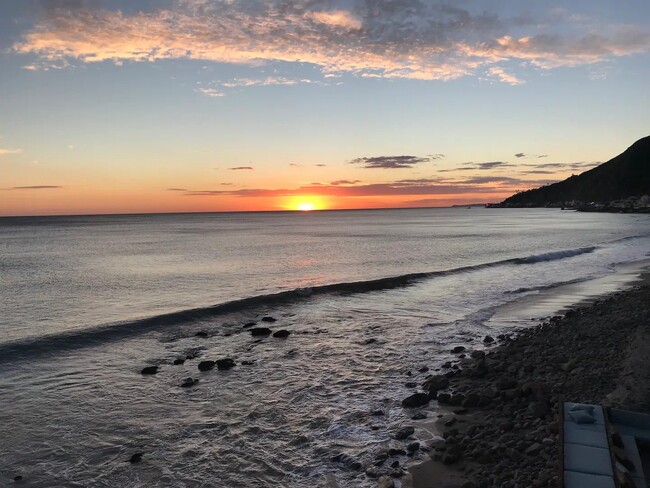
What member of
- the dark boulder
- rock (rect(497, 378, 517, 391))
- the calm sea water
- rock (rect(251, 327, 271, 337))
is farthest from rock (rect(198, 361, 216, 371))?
rock (rect(497, 378, 517, 391))

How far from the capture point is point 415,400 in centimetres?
1196

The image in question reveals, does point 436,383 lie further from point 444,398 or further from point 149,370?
point 149,370

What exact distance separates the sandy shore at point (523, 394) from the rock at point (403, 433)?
2.06 feet

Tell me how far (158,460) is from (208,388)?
414 cm

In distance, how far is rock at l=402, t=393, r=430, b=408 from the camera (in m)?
11.9

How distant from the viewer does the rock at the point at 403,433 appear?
400 inches

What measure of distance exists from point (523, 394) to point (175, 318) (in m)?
18.1

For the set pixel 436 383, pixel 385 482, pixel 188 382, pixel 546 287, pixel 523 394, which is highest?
pixel 523 394

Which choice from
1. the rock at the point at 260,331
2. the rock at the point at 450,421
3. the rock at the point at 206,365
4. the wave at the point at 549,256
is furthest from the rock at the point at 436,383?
the wave at the point at 549,256

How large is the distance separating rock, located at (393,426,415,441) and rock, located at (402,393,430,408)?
1.40 m

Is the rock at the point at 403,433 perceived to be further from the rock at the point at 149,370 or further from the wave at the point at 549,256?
the wave at the point at 549,256

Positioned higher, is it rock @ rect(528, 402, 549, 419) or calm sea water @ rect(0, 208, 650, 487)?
rock @ rect(528, 402, 549, 419)

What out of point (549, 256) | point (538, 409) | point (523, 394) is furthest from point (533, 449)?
point (549, 256)

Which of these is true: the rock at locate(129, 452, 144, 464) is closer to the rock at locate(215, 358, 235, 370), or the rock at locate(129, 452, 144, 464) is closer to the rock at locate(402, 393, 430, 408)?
the rock at locate(215, 358, 235, 370)
